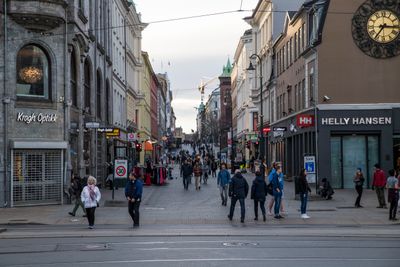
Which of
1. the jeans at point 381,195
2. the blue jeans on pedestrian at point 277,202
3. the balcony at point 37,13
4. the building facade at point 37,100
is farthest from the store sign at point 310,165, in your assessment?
the balcony at point 37,13

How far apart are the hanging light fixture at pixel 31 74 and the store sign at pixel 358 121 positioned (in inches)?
602

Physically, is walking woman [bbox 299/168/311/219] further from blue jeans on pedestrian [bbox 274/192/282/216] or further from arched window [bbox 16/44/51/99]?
arched window [bbox 16/44/51/99]

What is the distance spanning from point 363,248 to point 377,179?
38.2 ft

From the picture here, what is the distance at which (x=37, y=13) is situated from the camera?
2753cm

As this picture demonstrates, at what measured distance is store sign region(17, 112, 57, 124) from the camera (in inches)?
1088

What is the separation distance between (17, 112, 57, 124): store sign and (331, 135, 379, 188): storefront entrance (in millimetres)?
15500

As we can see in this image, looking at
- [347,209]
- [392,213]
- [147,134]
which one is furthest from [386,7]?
[147,134]

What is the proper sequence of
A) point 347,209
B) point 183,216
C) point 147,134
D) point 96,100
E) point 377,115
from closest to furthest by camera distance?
point 183,216 → point 347,209 → point 377,115 → point 96,100 → point 147,134

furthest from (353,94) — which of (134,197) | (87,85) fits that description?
(134,197)

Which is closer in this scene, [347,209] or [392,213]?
[392,213]

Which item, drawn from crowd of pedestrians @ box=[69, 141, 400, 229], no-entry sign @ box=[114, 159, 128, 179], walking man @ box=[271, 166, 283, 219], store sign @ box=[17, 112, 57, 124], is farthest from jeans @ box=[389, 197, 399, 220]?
store sign @ box=[17, 112, 57, 124]

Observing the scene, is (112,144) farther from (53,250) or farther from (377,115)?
(53,250)

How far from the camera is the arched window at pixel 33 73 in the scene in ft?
92.0

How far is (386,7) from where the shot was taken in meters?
36.5
